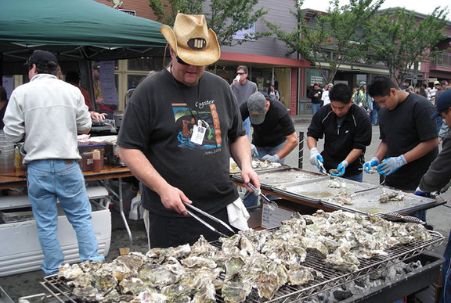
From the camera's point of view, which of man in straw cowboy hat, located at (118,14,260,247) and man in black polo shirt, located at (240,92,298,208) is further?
man in black polo shirt, located at (240,92,298,208)

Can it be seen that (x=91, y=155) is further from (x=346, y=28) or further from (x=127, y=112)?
(x=346, y=28)

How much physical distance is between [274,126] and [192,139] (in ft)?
9.22

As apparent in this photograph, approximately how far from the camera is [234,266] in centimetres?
180

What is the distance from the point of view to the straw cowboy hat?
91.3 inches

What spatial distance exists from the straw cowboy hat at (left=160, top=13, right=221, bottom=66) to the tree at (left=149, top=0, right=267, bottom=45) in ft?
52.0

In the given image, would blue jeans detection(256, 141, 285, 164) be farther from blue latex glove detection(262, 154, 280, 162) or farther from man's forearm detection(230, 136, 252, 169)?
man's forearm detection(230, 136, 252, 169)

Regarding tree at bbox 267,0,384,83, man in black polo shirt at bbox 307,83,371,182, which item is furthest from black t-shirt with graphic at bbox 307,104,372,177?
tree at bbox 267,0,384,83

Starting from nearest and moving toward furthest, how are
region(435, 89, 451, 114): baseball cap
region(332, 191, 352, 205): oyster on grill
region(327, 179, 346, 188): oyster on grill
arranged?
region(435, 89, 451, 114): baseball cap < region(332, 191, 352, 205): oyster on grill < region(327, 179, 346, 188): oyster on grill

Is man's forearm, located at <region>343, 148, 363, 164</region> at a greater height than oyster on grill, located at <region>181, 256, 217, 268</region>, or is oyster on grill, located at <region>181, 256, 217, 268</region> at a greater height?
oyster on grill, located at <region>181, 256, 217, 268</region>

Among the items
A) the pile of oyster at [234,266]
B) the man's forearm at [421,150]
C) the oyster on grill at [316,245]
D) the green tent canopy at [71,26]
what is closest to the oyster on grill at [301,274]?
the pile of oyster at [234,266]

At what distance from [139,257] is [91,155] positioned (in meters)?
2.91

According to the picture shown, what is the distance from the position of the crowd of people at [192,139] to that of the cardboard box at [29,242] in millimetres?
303

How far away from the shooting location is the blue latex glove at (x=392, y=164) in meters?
3.83

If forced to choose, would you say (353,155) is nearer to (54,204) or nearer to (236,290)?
(54,204)
